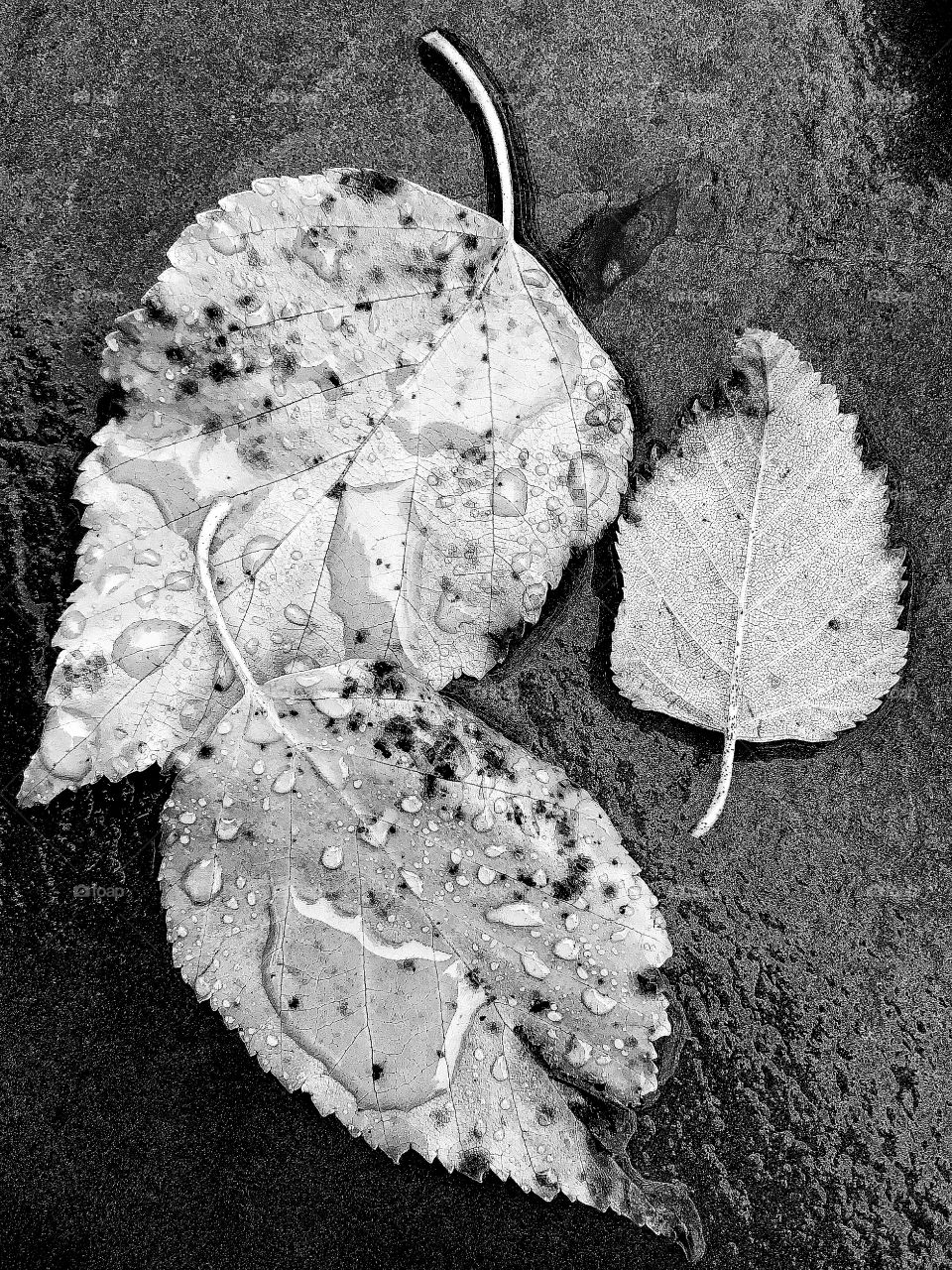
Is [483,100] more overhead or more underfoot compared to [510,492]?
more overhead

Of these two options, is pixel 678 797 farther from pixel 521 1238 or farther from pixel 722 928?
pixel 521 1238

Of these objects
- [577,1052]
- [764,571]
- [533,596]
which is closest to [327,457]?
[533,596]

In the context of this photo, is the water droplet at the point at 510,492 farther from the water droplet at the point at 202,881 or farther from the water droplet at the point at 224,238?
the water droplet at the point at 202,881

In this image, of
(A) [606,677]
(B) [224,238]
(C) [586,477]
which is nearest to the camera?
(B) [224,238]

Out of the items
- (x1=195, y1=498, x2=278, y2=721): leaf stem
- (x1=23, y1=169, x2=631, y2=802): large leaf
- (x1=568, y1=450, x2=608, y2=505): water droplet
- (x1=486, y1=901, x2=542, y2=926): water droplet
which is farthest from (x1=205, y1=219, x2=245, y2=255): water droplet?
(x1=486, y1=901, x2=542, y2=926): water droplet

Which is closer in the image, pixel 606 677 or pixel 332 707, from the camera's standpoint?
pixel 332 707

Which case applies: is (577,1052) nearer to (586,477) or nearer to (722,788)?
(722,788)

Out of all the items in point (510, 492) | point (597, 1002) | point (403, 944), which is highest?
point (510, 492)
